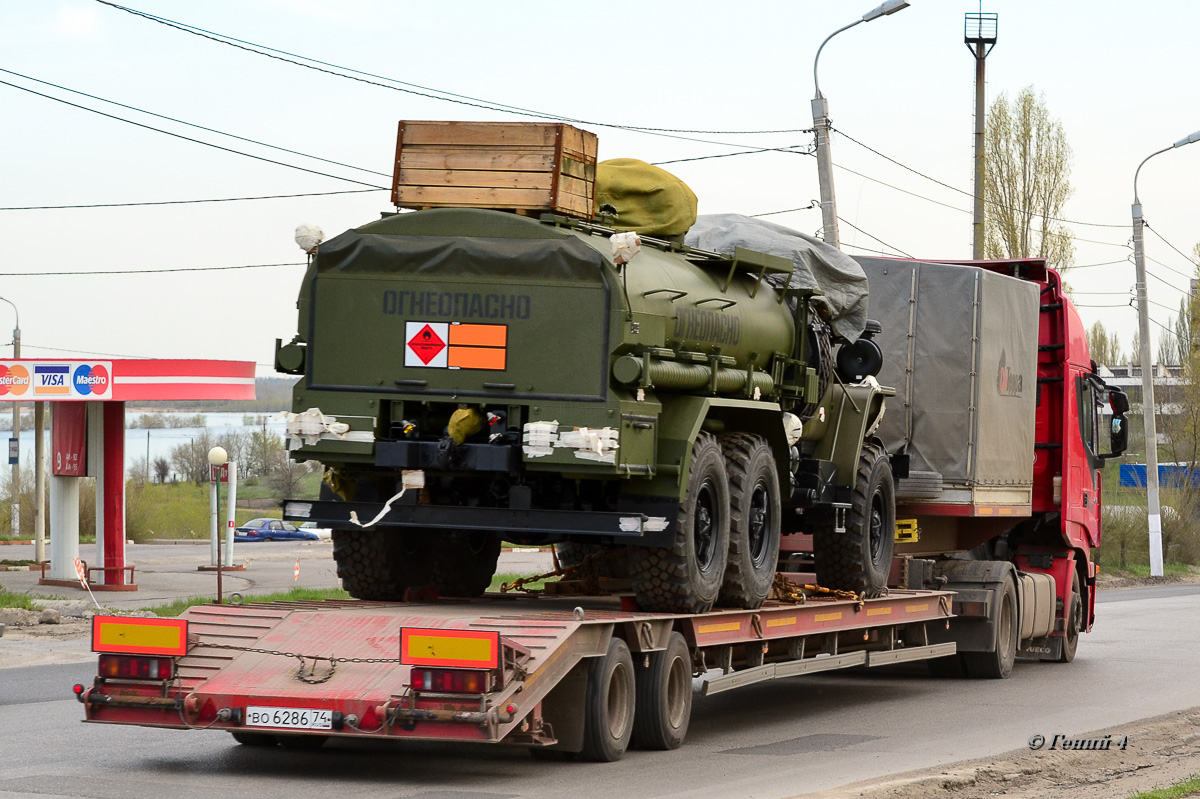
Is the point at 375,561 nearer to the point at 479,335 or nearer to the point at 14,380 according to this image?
the point at 479,335

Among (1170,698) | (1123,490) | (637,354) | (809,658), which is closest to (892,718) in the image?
(809,658)

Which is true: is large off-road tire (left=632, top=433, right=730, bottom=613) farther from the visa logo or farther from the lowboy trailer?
the visa logo

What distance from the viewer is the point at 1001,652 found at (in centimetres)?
1692

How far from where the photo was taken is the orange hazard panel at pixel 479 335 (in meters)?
10.4

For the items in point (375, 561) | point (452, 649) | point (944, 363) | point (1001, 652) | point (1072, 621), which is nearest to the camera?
point (452, 649)

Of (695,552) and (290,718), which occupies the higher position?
(695,552)

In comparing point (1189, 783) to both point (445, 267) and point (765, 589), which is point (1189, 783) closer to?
point (765, 589)

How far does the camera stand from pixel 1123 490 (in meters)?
53.7

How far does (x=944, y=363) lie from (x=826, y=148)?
8509 millimetres

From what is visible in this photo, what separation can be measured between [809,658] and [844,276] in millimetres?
3213

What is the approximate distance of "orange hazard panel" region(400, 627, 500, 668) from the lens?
879cm

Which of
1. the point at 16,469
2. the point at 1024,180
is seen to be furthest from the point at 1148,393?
the point at 16,469

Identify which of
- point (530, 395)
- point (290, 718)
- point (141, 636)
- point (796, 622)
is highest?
point (530, 395)

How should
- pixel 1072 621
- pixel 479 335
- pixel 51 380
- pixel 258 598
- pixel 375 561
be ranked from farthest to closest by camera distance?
1. pixel 51 380
2. pixel 258 598
3. pixel 1072 621
4. pixel 375 561
5. pixel 479 335
